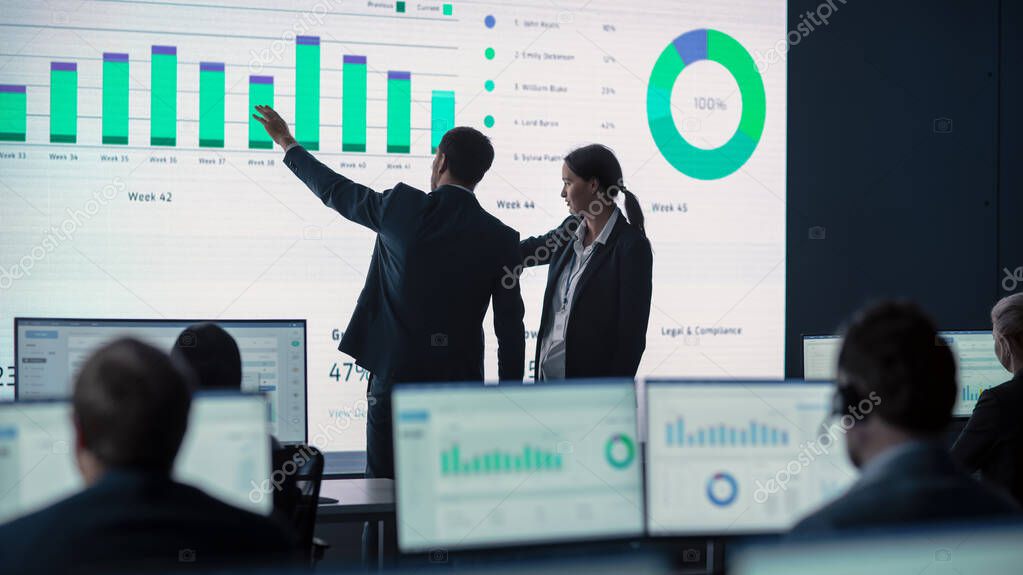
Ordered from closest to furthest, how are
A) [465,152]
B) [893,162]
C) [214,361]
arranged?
[214,361] → [465,152] → [893,162]

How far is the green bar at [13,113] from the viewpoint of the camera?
3.71m

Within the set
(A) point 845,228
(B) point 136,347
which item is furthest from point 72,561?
(A) point 845,228

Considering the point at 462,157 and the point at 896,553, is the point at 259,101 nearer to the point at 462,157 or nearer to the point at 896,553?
the point at 462,157

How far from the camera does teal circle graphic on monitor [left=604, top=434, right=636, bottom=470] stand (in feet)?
6.52

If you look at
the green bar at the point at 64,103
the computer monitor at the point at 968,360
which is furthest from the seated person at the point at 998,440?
the green bar at the point at 64,103

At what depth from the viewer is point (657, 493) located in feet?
6.67

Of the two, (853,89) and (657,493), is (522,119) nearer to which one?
(853,89)

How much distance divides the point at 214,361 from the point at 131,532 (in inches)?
45.2

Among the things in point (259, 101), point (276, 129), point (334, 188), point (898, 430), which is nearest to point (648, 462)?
point (898, 430)

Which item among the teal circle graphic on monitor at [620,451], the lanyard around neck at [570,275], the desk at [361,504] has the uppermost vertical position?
the lanyard around neck at [570,275]

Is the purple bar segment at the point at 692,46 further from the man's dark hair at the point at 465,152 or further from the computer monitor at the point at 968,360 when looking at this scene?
the man's dark hair at the point at 465,152

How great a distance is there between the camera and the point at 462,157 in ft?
10.6

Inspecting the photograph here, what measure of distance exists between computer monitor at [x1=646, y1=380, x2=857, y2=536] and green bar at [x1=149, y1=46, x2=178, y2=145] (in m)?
2.56

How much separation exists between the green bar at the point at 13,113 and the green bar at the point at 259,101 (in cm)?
82
